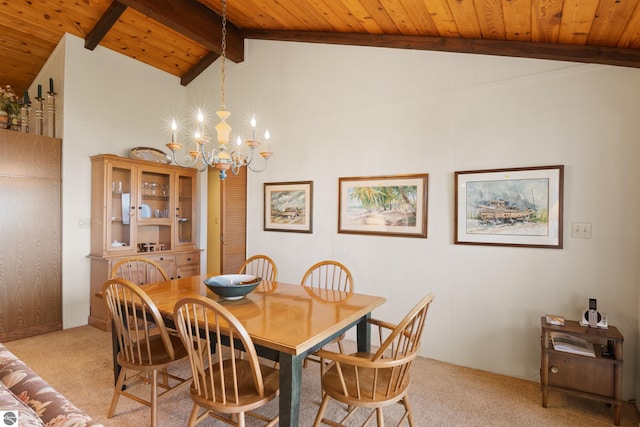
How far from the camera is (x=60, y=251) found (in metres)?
3.67

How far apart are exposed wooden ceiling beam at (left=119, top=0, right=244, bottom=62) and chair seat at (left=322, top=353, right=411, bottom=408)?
347 cm

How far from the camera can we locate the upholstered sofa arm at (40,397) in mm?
943

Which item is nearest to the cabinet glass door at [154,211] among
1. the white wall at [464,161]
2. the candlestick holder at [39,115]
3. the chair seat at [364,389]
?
the candlestick holder at [39,115]

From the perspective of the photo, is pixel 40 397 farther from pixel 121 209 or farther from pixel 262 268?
pixel 121 209

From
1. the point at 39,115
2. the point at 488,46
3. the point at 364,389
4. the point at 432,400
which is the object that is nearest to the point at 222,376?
the point at 364,389

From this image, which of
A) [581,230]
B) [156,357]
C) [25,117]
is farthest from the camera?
[25,117]

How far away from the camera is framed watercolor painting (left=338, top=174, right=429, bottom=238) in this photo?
3076 mm

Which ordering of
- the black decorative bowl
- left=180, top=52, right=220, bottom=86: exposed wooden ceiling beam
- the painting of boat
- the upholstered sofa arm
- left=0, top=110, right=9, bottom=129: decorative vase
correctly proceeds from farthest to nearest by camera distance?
left=180, top=52, right=220, bottom=86: exposed wooden ceiling beam, left=0, top=110, right=9, bottom=129: decorative vase, the painting of boat, the black decorative bowl, the upholstered sofa arm

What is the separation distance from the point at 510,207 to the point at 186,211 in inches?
149

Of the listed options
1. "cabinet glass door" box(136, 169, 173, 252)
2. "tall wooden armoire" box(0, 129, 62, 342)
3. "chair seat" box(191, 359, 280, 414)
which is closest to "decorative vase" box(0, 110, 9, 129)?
"tall wooden armoire" box(0, 129, 62, 342)

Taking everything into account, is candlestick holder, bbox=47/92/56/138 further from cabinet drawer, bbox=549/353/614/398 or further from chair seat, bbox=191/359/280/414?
cabinet drawer, bbox=549/353/614/398

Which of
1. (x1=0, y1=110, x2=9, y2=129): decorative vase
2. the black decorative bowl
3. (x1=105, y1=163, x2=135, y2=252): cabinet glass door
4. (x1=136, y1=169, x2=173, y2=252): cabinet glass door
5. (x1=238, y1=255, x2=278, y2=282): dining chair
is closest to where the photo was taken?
the black decorative bowl

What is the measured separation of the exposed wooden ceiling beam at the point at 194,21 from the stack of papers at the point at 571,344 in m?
4.15

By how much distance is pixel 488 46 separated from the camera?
2.72 m
